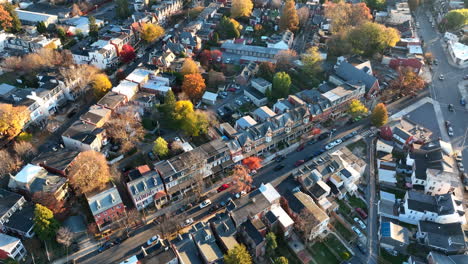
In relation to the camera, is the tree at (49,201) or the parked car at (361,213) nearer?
the tree at (49,201)

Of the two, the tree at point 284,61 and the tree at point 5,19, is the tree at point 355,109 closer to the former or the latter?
the tree at point 284,61

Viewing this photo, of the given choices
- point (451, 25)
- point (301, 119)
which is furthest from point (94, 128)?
point (451, 25)

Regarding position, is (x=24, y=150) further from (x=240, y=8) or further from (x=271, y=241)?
(x=240, y=8)

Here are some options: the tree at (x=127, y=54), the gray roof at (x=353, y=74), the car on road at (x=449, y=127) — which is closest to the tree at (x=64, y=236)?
the tree at (x=127, y=54)

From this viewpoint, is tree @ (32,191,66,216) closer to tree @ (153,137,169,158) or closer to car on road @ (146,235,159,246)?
car on road @ (146,235,159,246)

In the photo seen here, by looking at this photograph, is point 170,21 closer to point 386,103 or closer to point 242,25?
point 242,25

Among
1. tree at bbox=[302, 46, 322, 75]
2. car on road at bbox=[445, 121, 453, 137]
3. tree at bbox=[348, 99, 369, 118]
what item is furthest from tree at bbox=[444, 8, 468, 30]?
tree at bbox=[348, 99, 369, 118]
